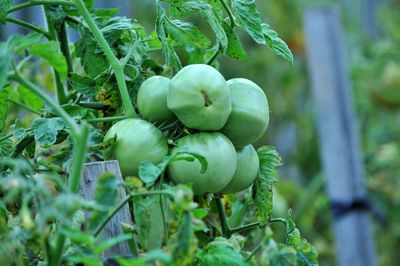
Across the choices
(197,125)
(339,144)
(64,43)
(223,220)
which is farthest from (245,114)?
(339,144)

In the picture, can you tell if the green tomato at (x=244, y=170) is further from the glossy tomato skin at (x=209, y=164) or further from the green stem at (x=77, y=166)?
the green stem at (x=77, y=166)

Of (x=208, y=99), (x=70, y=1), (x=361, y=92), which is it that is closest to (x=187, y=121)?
(x=208, y=99)

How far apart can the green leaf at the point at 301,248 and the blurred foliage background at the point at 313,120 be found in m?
2.36

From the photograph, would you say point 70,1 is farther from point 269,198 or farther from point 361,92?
point 361,92

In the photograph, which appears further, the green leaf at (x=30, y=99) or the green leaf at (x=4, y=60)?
the green leaf at (x=30, y=99)

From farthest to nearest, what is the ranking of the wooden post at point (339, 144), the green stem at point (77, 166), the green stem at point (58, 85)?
the wooden post at point (339, 144) < the green stem at point (58, 85) < the green stem at point (77, 166)

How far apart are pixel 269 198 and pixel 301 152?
3096 mm

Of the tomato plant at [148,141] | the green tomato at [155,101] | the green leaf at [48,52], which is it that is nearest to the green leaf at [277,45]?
the tomato plant at [148,141]

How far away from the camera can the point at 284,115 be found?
3742mm

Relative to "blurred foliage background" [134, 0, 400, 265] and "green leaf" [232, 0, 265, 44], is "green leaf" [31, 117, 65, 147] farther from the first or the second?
"blurred foliage background" [134, 0, 400, 265]

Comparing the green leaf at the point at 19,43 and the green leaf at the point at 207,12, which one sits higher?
the green leaf at the point at 19,43

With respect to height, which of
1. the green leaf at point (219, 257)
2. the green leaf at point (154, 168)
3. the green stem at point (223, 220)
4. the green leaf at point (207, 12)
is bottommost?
the green stem at point (223, 220)

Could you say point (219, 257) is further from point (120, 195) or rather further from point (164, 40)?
point (164, 40)

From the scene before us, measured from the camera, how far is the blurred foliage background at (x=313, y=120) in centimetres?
311
